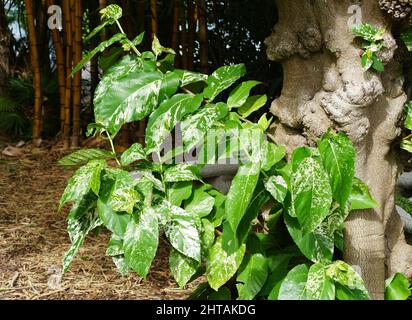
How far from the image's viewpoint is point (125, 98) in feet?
5.18

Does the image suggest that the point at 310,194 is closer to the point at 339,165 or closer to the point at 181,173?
the point at 339,165

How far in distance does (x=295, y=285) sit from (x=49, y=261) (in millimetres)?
1142

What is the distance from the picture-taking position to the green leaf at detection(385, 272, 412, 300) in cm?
174

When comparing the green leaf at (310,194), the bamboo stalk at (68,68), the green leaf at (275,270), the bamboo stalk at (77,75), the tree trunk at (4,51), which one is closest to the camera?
the green leaf at (310,194)

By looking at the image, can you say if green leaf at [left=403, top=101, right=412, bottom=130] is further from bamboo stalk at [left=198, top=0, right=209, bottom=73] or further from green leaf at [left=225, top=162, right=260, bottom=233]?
bamboo stalk at [left=198, top=0, right=209, bottom=73]

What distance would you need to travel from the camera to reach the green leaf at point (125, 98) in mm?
1565

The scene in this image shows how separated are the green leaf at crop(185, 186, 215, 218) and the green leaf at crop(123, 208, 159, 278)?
138 mm

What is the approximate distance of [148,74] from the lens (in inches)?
63.8

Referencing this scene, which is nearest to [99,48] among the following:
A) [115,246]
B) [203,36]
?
[115,246]

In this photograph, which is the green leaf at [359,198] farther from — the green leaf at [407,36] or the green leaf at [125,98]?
the green leaf at [125,98]

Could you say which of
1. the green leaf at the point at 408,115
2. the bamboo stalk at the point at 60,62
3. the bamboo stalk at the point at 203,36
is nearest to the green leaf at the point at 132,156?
the green leaf at the point at 408,115

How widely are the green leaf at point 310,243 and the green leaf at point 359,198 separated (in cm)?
11
